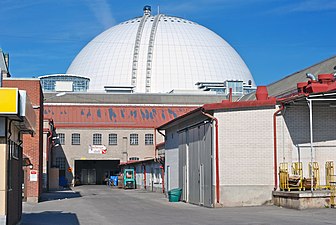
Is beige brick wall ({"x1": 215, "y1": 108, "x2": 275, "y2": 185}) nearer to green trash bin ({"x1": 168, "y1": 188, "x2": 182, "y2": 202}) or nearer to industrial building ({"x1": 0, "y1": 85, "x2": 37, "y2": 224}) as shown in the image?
green trash bin ({"x1": 168, "y1": 188, "x2": 182, "y2": 202})

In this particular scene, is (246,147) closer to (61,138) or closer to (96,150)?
(96,150)

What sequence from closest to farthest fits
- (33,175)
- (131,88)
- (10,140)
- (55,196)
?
(10,140) → (33,175) → (55,196) → (131,88)

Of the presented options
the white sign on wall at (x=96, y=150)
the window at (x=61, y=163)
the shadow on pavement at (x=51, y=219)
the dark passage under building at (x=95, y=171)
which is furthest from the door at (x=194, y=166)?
the dark passage under building at (x=95, y=171)

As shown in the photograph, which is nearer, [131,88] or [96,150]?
[96,150]

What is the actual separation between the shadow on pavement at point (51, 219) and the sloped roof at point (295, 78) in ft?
65.0

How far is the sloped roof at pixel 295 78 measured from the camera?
41781 mm

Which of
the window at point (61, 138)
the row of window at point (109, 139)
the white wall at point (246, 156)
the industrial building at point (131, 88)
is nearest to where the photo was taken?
the white wall at point (246, 156)

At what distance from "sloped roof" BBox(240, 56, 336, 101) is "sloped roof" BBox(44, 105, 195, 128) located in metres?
26.9

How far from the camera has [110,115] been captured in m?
76.8

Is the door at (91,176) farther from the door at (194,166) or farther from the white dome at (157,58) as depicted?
the door at (194,166)

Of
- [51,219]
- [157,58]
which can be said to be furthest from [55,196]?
[157,58]

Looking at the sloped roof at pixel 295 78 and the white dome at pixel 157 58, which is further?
the white dome at pixel 157 58

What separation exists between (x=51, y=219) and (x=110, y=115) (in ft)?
172

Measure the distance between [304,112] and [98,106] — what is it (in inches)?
2035
